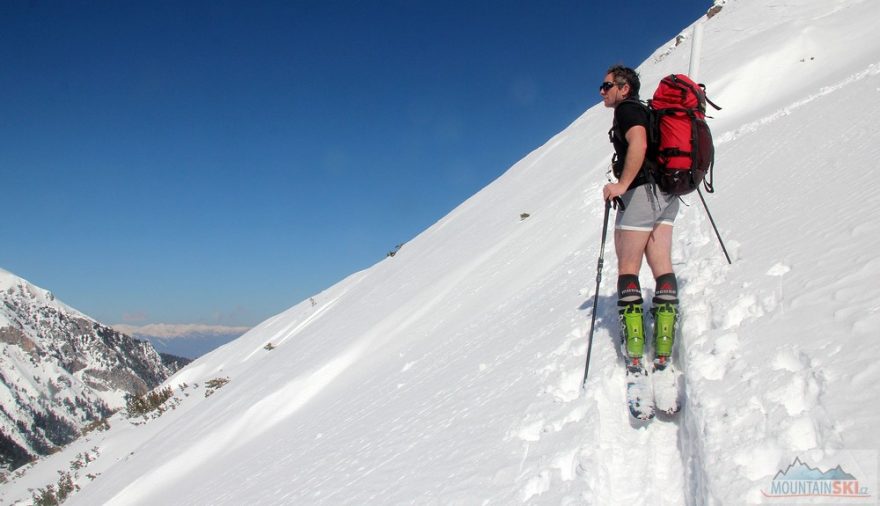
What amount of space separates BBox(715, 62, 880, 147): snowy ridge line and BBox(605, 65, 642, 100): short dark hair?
23.9 feet

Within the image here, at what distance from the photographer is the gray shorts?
4043 millimetres

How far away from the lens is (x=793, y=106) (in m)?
9.98


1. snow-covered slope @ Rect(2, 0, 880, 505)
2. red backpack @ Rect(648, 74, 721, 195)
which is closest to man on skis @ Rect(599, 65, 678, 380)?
red backpack @ Rect(648, 74, 721, 195)

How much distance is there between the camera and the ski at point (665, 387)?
3424mm

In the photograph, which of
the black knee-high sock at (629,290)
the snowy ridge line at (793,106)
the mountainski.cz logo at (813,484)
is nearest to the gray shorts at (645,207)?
the black knee-high sock at (629,290)

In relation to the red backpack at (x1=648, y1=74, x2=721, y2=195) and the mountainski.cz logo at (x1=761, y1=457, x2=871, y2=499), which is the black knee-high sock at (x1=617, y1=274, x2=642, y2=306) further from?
the mountainski.cz logo at (x1=761, y1=457, x2=871, y2=499)

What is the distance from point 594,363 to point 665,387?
893 mm

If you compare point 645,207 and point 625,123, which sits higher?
point 625,123

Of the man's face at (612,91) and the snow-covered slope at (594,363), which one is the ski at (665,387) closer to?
the snow-covered slope at (594,363)

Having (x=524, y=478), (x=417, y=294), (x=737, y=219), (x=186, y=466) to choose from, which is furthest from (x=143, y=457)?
(x=737, y=219)

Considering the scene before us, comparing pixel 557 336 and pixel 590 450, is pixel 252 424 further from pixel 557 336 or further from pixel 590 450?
pixel 590 450

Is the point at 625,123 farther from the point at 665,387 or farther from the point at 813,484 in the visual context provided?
the point at 813,484

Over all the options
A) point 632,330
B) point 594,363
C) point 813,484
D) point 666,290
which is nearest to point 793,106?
point 666,290

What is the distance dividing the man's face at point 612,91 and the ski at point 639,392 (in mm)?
1984
